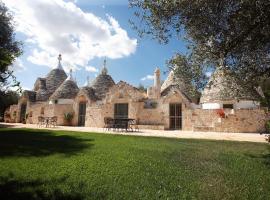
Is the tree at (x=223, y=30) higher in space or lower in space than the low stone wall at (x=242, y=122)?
higher

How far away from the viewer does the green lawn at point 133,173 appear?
5.03m

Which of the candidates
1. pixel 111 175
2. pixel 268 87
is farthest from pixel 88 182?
pixel 268 87

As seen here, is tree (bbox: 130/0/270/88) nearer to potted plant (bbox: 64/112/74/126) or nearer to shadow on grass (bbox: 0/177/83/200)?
shadow on grass (bbox: 0/177/83/200)

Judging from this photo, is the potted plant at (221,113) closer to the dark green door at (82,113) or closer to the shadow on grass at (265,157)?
the shadow on grass at (265,157)

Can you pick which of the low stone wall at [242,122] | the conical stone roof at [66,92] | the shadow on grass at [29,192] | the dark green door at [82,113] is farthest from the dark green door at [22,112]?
the shadow on grass at [29,192]

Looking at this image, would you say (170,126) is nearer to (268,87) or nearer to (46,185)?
(268,87)

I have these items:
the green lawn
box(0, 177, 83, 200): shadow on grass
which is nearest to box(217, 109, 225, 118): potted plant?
the green lawn

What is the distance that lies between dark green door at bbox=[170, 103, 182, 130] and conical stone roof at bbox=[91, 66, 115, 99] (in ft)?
28.0

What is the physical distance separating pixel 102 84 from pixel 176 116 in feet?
34.8

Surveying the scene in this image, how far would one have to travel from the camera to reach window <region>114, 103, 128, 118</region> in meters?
23.2

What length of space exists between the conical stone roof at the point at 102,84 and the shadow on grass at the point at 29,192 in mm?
21551

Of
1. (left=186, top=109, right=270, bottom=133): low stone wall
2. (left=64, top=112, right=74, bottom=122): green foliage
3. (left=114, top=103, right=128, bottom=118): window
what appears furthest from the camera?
(left=64, top=112, right=74, bottom=122): green foliage

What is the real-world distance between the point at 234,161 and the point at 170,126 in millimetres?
14442

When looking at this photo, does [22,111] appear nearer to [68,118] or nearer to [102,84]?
[68,118]
